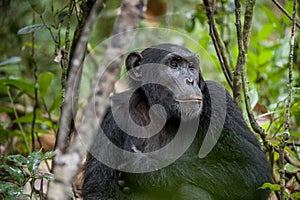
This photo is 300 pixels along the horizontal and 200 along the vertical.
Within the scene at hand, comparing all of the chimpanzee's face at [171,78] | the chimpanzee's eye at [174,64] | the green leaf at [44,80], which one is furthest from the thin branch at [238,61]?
the green leaf at [44,80]

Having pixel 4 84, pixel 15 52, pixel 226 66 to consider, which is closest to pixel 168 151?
pixel 226 66

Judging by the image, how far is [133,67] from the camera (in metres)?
4.68

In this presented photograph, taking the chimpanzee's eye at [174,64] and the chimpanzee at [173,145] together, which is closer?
the chimpanzee at [173,145]

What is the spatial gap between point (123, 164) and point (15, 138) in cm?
254

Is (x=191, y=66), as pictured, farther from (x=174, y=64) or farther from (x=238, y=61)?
(x=238, y=61)

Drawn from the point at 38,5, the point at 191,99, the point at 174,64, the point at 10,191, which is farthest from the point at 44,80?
the point at 10,191

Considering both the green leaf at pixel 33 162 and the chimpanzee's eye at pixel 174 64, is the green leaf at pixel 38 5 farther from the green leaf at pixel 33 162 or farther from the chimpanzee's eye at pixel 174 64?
the green leaf at pixel 33 162

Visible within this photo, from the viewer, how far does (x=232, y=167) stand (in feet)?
14.5

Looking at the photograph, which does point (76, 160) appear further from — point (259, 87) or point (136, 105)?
point (259, 87)

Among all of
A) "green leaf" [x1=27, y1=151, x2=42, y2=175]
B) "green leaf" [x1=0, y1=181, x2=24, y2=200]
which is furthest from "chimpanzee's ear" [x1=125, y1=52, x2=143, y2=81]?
"green leaf" [x1=0, y1=181, x2=24, y2=200]

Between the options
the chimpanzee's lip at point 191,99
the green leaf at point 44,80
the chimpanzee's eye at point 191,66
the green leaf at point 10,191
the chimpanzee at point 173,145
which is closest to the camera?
the green leaf at point 10,191

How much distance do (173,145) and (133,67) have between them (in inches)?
29.7

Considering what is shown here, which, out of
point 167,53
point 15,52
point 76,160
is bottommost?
point 76,160

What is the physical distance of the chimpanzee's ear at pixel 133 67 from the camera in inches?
184
